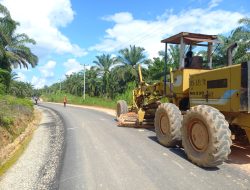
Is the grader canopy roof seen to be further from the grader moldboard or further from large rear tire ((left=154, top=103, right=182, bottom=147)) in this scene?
large rear tire ((left=154, top=103, right=182, bottom=147))

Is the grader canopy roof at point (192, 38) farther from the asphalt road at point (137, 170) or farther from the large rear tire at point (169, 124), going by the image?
the asphalt road at point (137, 170)

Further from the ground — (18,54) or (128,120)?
(18,54)

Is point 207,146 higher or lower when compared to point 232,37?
lower

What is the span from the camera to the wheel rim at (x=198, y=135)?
746 centimetres

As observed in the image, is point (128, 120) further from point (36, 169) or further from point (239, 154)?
point (36, 169)

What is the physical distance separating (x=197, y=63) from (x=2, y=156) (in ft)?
20.7

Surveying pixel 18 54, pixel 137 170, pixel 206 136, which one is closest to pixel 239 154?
pixel 206 136

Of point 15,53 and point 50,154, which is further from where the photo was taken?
point 15,53

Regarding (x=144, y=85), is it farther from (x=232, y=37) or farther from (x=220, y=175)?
(x=232, y=37)

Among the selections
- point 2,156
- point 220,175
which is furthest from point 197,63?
point 2,156

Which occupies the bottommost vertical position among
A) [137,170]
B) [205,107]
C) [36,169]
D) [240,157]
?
[36,169]

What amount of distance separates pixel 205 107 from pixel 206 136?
65 cm

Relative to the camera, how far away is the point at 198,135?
305 inches

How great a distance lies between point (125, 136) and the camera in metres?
11.7
